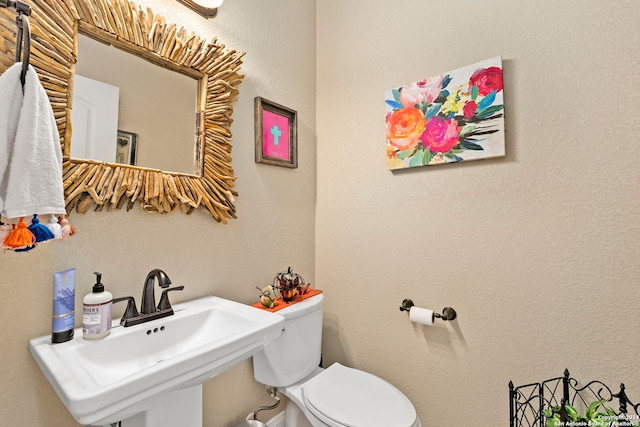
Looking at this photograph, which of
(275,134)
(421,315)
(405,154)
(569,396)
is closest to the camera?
(569,396)

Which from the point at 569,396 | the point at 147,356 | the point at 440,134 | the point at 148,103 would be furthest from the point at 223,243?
the point at 569,396

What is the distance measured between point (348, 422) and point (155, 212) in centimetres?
102

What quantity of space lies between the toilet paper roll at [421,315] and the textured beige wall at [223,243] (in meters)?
0.64

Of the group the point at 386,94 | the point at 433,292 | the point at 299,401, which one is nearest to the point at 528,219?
the point at 433,292

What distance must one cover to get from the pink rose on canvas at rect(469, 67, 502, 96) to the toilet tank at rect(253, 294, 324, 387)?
116 centimetres

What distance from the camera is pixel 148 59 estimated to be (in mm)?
1087

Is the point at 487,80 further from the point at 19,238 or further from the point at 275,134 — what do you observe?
the point at 19,238

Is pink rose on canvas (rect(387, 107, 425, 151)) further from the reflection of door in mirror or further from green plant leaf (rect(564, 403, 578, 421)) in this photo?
green plant leaf (rect(564, 403, 578, 421))

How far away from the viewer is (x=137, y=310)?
1000mm

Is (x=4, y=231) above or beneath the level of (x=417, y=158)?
beneath

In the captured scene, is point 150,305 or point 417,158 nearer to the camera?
point 150,305

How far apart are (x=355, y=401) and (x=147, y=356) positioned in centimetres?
78

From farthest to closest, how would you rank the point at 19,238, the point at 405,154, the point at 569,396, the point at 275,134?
the point at 275,134 < the point at 405,154 < the point at 569,396 < the point at 19,238

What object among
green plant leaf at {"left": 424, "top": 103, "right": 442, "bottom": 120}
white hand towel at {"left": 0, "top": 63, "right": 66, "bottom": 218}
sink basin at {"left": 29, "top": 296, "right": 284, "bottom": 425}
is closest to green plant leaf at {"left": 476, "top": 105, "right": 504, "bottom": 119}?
green plant leaf at {"left": 424, "top": 103, "right": 442, "bottom": 120}
